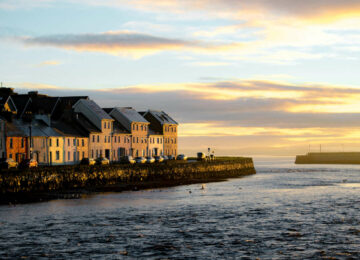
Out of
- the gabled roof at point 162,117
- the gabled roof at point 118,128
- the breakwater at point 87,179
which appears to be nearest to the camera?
the breakwater at point 87,179

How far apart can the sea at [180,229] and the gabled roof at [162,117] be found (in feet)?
301

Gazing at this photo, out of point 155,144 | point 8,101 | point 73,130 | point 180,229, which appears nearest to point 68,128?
point 73,130

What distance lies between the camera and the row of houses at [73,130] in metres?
89.7

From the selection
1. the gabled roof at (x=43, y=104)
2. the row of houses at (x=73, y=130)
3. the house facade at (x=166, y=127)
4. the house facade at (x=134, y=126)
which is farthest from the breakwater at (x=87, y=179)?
the house facade at (x=166, y=127)

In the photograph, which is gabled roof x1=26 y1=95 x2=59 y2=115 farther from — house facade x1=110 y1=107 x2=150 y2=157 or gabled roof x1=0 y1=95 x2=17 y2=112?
house facade x1=110 y1=107 x2=150 y2=157

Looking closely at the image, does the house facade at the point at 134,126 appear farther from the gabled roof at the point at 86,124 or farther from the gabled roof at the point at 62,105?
the gabled roof at the point at 86,124

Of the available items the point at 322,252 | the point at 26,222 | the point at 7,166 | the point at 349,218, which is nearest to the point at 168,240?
the point at 322,252

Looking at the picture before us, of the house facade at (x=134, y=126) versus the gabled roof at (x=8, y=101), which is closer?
the gabled roof at (x=8, y=101)

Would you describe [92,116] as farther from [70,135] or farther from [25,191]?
[25,191]

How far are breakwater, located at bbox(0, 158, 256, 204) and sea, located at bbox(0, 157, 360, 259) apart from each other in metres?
6.51

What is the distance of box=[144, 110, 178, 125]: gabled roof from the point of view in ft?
489

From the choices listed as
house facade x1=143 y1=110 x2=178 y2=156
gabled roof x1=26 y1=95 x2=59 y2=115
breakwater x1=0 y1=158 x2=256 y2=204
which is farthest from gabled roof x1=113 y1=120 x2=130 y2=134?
breakwater x1=0 y1=158 x2=256 y2=204

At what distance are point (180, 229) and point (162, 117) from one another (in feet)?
379

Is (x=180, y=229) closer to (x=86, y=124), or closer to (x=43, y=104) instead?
(x=86, y=124)
